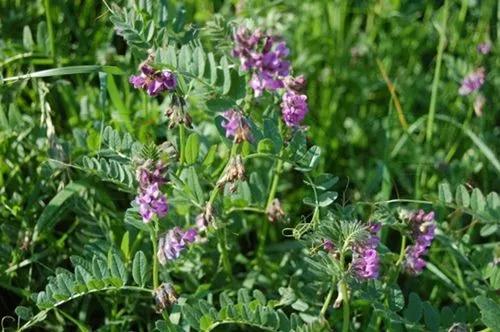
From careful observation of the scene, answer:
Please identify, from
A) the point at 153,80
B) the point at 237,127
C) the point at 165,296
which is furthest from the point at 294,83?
A: the point at 165,296

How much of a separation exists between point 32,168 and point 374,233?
3.15 feet

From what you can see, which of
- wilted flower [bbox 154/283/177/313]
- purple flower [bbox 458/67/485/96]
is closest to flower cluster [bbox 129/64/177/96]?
wilted flower [bbox 154/283/177/313]

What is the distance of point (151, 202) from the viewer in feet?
5.52

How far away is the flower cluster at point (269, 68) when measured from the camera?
1.72m

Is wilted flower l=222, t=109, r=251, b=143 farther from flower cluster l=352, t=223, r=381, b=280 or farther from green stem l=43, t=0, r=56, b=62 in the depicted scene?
green stem l=43, t=0, r=56, b=62

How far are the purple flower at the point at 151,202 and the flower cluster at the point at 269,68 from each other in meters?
0.29

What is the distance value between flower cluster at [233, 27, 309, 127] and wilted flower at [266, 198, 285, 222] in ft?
0.79

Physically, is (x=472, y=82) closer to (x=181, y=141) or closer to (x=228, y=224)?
(x=228, y=224)

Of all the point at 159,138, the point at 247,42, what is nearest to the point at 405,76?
the point at 159,138

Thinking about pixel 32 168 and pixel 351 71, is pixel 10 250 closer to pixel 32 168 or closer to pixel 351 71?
pixel 32 168

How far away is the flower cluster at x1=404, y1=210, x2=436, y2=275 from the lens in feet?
6.18

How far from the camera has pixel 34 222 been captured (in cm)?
217

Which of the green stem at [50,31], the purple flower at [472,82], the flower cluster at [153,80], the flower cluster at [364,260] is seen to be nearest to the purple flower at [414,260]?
the flower cluster at [364,260]

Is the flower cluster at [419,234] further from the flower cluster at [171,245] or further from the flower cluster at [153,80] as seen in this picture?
the flower cluster at [153,80]
